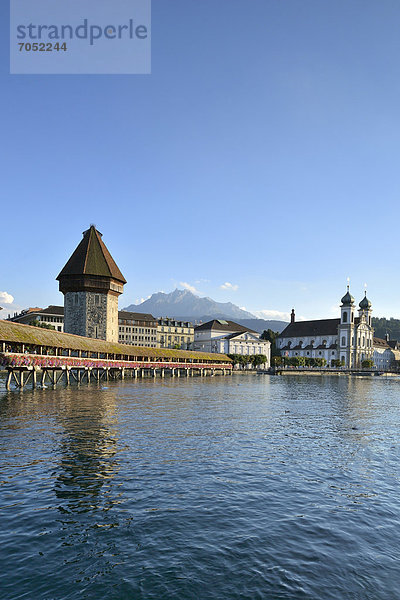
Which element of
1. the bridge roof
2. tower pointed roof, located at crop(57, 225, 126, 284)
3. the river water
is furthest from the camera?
tower pointed roof, located at crop(57, 225, 126, 284)

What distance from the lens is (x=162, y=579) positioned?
9.28 metres

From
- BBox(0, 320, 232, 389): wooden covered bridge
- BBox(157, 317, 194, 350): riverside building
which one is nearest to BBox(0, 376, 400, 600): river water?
BBox(0, 320, 232, 389): wooden covered bridge

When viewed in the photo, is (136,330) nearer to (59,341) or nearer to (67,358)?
(67,358)

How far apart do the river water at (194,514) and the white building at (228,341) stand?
124333 millimetres

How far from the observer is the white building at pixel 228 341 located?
14962 cm

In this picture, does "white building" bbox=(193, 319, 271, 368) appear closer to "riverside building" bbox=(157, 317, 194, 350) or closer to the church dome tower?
"riverside building" bbox=(157, 317, 194, 350)

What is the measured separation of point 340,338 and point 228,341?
41.6 meters

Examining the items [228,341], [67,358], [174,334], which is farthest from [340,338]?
[67,358]

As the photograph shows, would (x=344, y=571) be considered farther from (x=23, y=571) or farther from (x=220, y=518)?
(x=23, y=571)

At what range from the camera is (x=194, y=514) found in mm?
12773

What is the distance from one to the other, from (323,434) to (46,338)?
36.9 meters

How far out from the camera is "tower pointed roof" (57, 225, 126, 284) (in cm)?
8338

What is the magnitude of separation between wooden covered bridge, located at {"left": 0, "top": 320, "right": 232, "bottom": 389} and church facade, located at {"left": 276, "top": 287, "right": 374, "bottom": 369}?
217ft

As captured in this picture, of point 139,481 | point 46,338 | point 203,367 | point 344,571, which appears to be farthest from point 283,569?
point 203,367
